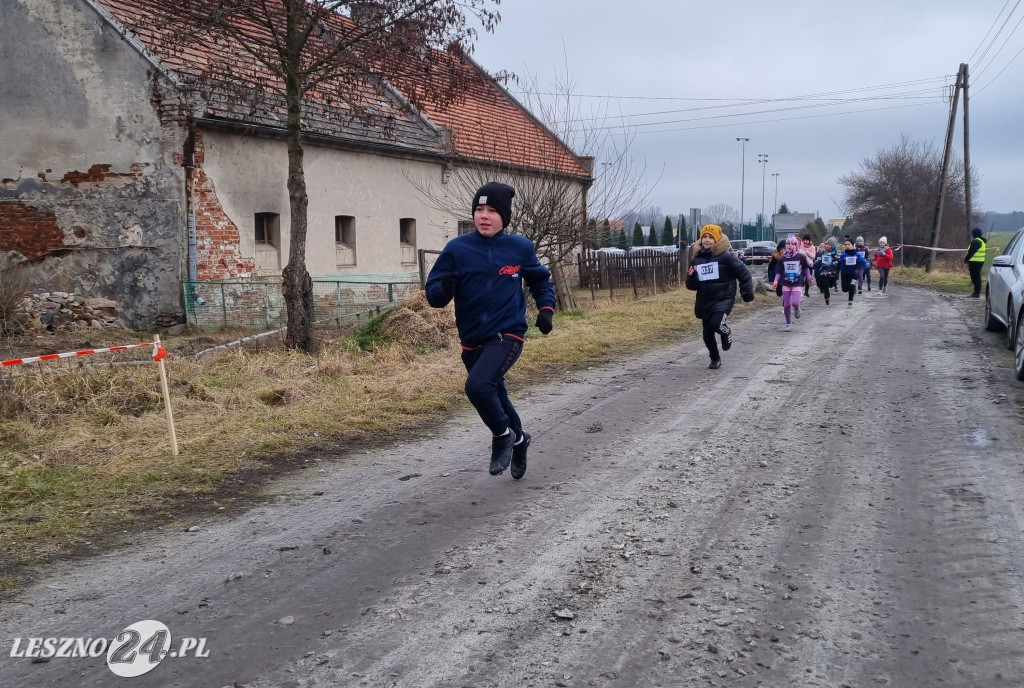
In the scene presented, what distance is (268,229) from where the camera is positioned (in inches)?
724

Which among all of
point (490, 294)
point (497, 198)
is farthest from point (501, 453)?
point (497, 198)

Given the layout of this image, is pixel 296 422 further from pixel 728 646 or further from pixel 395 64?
pixel 395 64

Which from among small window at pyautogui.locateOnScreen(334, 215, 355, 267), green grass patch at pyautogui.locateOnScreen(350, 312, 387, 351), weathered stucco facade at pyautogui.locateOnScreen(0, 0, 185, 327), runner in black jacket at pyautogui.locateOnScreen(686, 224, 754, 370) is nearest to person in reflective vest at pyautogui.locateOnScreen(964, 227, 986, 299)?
runner in black jacket at pyautogui.locateOnScreen(686, 224, 754, 370)

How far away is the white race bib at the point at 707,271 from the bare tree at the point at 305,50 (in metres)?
4.29

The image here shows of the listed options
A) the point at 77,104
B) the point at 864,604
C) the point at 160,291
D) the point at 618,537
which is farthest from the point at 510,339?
the point at 77,104

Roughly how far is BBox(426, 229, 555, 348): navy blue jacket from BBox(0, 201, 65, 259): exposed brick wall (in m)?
13.2

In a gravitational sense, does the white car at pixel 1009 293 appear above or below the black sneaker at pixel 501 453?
above

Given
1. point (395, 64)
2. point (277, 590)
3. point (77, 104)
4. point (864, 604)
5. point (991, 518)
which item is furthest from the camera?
point (77, 104)

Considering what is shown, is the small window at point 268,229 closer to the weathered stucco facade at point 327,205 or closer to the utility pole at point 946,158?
the weathered stucco facade at point 327,205

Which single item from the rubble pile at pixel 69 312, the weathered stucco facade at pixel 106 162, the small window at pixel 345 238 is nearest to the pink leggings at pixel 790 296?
the weathered stucco facade at pixel 106 162

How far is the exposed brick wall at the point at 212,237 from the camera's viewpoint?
54.2 ft

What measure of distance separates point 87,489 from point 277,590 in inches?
95.2

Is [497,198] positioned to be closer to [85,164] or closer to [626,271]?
[85,164]

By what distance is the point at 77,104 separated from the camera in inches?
640
